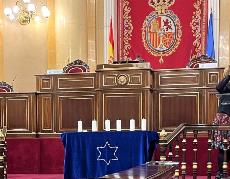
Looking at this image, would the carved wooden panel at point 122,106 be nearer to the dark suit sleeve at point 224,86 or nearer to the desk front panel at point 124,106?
the desk front panel at point 124,106

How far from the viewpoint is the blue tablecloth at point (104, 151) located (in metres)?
6.55

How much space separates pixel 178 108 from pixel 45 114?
7.80ft

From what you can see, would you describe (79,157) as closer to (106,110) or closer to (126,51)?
(106,110)

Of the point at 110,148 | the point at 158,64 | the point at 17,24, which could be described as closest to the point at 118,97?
the point at 110,148

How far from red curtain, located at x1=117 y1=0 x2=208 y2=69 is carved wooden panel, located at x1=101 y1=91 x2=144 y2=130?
3.24m

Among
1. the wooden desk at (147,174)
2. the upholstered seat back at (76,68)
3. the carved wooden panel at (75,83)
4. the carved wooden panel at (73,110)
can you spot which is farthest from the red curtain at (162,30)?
the wooden desk at (147,174)

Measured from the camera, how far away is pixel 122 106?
8438 mm

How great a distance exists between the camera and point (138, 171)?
3.08 meters

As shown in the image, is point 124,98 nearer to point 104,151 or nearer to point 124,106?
point 124,106

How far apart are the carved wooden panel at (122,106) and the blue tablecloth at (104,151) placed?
5.15ft

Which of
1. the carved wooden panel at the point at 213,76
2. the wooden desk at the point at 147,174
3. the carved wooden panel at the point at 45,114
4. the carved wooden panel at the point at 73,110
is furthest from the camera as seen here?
the carved wooden panel at the point at 45,114

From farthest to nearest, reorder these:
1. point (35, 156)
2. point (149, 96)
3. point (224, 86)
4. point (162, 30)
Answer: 1. point (162, 30)
2. point (35, 156)
3. point (149, 96)
4. point (224, 86)

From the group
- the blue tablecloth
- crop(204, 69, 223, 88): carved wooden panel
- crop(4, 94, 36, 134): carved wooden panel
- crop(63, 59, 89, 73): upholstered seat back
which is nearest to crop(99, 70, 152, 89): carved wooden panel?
crop(63, 59, 89, 73): upholstered seat back

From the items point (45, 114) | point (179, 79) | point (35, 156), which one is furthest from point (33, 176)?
point (179, 79)
